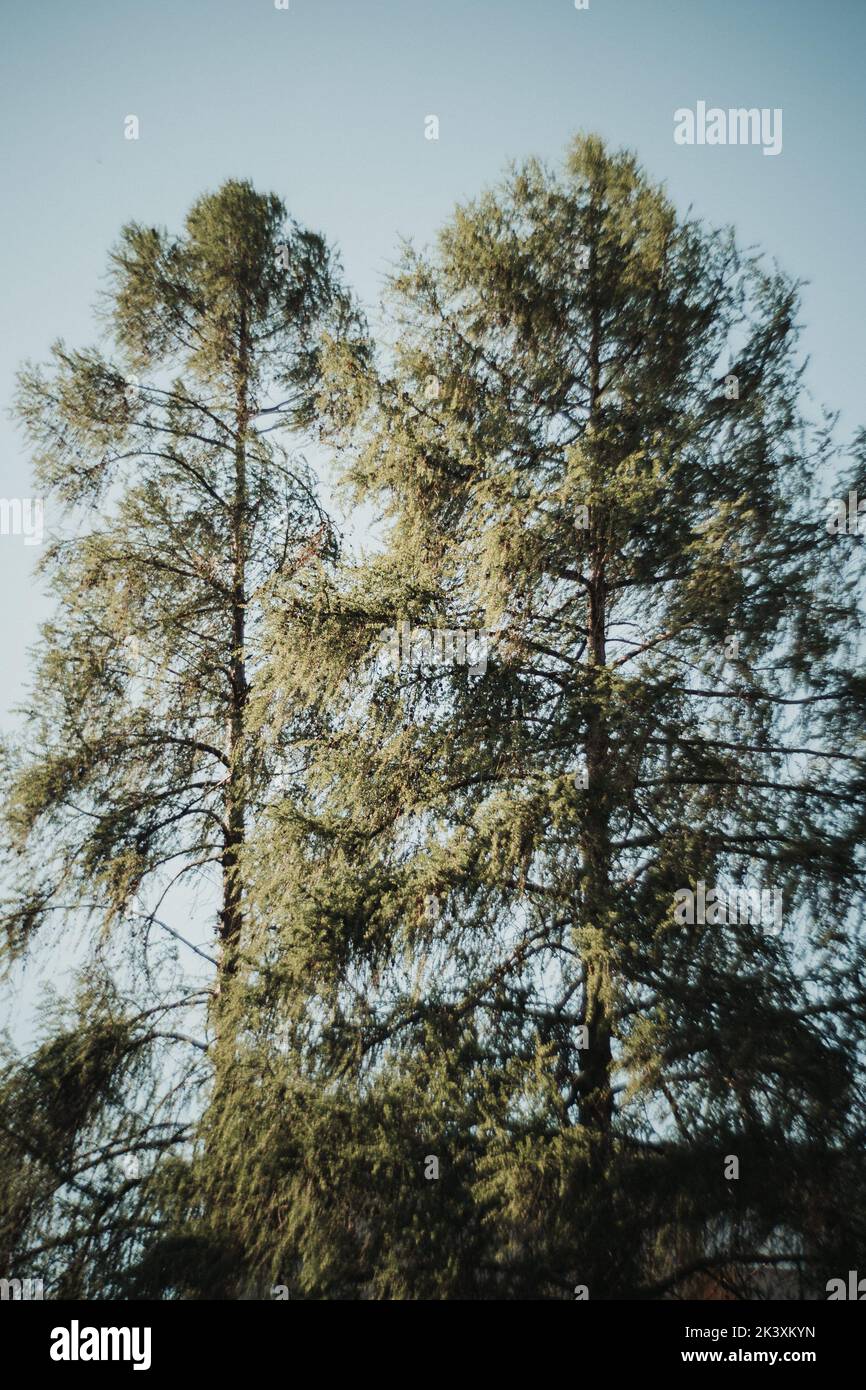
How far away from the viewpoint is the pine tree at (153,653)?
6203 mm

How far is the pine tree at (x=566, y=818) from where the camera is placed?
449cm

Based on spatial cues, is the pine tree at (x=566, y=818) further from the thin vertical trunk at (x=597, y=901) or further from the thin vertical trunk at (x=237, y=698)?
the thin vertical trunk at (x=237, y=698)

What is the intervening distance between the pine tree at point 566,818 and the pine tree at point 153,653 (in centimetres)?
84

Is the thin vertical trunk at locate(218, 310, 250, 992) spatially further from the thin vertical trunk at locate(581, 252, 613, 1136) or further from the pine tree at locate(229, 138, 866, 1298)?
the thin vertical trunk at locate(581, 252, 613, 1136)

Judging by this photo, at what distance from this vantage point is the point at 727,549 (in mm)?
5883

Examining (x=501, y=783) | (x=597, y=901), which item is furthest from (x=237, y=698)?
(x=597, y=901)

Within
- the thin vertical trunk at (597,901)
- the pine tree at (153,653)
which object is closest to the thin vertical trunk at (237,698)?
the pine tree at (153,653)

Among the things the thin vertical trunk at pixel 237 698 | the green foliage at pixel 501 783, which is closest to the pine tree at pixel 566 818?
the green foliage at pixel 501 783

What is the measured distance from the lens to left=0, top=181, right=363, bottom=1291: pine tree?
620 cm

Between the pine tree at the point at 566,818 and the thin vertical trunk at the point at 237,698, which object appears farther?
the thin vertical trunk at the point at 237,698

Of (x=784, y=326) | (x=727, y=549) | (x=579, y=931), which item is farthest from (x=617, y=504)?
(x=579, y=931)
